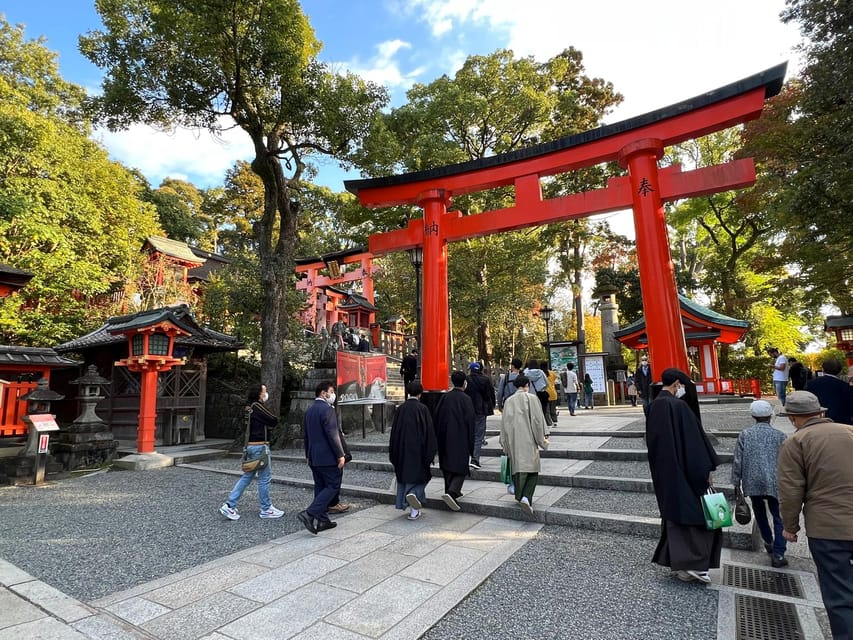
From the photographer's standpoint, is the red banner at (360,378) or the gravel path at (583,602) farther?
the red banner at (360,378)

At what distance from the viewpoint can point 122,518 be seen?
591 centimetres

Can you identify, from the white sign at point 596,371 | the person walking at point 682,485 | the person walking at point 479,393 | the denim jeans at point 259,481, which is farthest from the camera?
the white sign at point 596,371

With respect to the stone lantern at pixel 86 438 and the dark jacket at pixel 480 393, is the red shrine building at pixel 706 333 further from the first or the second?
the stone lantern at pixel 86 438

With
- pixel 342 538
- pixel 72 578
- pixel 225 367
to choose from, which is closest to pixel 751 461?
pixel 342 538

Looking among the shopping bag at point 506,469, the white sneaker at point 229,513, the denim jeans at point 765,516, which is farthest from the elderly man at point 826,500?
the white sneaker at point 229,513

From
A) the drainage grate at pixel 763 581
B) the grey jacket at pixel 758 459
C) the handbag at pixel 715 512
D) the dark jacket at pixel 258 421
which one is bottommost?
the drainage grate at pixel 763 581

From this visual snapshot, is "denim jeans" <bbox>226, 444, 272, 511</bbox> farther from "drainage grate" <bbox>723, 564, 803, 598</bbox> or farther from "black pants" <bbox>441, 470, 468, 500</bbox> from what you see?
"drainage grate" <bbox>723, 564, 803, 598</bbox>

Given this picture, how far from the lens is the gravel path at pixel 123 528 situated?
414 centimetres

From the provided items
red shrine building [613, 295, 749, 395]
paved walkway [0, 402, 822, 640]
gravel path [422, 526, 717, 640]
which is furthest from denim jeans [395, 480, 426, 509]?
red shrine building [613, 295, 749, 395]

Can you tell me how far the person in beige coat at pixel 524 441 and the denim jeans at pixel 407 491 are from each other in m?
1.20

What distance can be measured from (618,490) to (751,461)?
7.77 ft

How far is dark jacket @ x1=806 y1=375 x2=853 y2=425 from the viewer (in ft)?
21.1

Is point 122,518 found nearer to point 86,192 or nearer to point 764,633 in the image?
point 764,633

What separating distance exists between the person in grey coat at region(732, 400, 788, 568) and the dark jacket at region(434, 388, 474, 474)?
2967mm
